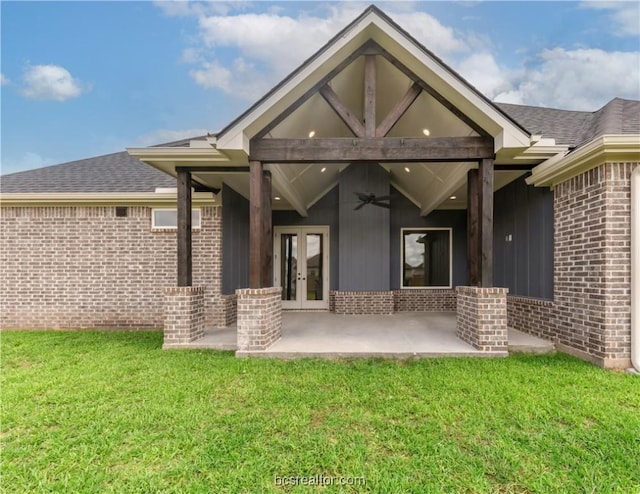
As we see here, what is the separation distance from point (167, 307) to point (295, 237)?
4.95m

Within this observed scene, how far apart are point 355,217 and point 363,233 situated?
48 cm

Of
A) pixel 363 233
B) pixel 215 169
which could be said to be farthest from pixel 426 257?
pixel 215 169

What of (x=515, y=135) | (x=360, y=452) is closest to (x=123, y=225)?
(x=360, y=452)

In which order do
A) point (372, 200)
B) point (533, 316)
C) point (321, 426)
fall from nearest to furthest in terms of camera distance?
point (321, 426)
point (533, 316)
point (372, 200)

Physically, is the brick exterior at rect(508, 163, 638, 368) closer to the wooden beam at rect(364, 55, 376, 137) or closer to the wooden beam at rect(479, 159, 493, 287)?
the wooden beam at rect(479, 159, 493, 287)

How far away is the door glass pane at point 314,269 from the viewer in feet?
31.2

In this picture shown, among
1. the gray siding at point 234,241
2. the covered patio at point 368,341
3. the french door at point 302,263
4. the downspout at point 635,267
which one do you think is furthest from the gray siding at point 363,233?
the downspout at point 635,267

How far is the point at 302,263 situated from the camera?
9570 millimetres

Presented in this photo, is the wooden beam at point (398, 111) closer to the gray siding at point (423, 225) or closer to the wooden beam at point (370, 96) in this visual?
the wooden beam at point (370, 96)

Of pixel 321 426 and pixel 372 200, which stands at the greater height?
pixel 372 200

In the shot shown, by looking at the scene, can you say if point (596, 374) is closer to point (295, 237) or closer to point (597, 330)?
point (597, 330)

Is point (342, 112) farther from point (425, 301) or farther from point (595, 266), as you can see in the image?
point (425, 301)

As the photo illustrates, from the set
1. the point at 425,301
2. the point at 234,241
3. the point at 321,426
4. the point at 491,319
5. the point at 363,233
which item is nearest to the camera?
the point at 321,426

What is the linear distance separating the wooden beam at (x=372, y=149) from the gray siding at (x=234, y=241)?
2304mm
